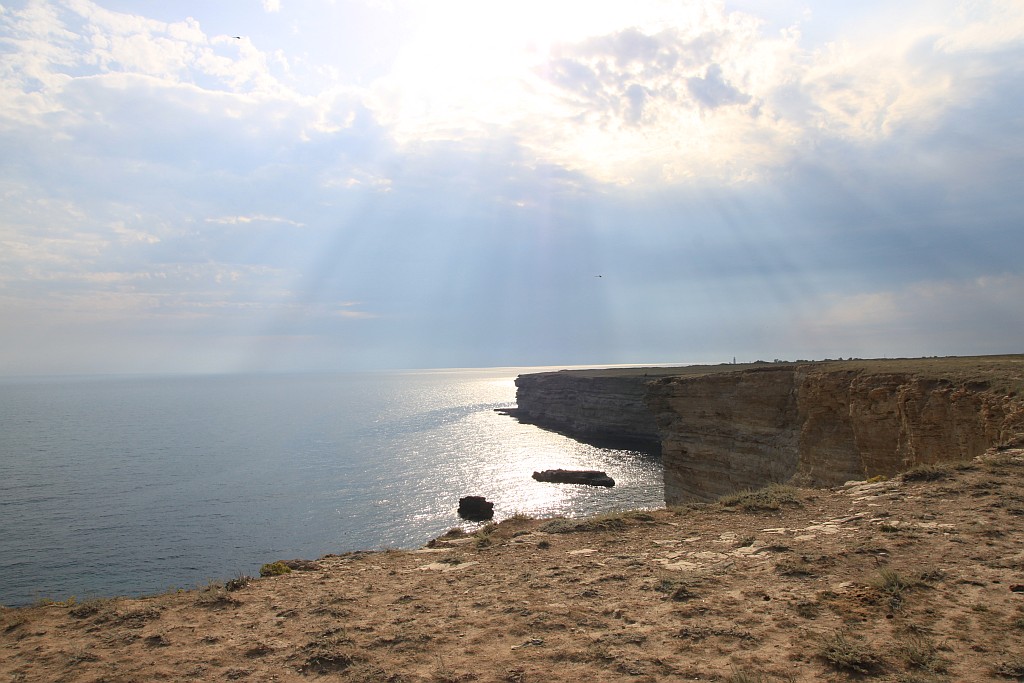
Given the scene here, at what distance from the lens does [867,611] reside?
222 inches

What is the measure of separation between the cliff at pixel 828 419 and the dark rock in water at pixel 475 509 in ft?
43.5

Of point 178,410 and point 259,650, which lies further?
point 178,410

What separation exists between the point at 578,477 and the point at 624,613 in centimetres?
4518

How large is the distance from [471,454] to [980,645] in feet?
204

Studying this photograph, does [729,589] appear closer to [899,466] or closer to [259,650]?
[259,650]

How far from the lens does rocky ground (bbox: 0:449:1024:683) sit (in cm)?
502

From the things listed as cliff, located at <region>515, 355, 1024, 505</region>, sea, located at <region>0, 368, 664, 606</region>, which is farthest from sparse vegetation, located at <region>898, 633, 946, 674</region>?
sea, located at <region>0, 368, 664, 606</region>

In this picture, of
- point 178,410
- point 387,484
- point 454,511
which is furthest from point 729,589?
point 178,410

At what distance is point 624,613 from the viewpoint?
6297 mm

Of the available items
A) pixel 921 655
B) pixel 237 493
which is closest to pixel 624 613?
pixel 921 655

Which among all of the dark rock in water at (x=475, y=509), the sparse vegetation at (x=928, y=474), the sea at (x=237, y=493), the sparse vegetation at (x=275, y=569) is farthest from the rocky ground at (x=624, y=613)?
the dark rock in water at (x=475, y=509)

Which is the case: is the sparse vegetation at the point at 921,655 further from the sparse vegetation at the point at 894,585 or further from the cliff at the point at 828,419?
the cliff at the point at 828,419

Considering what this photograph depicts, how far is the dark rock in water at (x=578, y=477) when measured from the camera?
49.4 meters

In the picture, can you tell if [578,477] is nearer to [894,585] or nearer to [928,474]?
[928,474]
